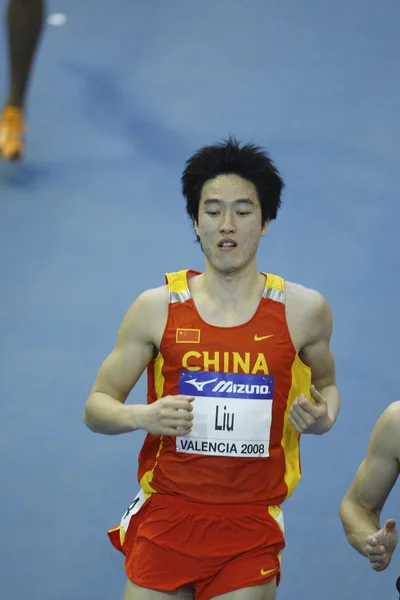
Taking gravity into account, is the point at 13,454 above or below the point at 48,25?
below

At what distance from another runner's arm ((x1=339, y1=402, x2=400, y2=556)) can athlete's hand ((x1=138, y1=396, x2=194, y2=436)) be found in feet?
1.71

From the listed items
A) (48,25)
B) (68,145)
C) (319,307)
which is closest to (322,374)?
(319,307)

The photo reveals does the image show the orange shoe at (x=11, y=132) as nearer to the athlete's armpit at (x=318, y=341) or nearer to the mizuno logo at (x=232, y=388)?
the athlete's armpit at (x=318, y=341)

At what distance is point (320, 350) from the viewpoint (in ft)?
12.1

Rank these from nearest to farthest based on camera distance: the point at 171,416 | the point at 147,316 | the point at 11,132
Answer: the point at 171,416
the point at 147,316
the point at 11,132

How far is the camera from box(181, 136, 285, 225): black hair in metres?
3.70

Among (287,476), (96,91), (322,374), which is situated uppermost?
(96,91)

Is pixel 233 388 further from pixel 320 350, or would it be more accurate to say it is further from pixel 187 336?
pixel 320 350

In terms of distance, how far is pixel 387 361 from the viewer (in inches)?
227

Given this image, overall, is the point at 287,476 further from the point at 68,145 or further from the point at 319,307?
the point at 68,145

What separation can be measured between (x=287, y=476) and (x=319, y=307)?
1.79ft

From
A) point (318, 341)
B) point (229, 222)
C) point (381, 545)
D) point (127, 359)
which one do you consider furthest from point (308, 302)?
point (381, 545)

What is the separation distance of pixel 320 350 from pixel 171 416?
0.66 m

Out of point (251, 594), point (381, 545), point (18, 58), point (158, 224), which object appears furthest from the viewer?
point (158, 224)
